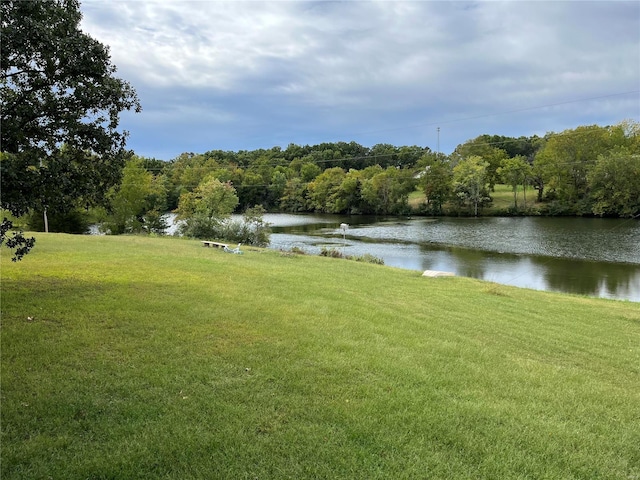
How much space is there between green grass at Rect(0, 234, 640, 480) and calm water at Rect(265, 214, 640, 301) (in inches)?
465

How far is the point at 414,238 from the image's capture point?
37.4m

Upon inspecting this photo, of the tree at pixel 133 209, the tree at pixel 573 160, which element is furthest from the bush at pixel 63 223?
the tree at pixel 573 160

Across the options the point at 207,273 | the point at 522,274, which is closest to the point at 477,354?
the point at 207,273

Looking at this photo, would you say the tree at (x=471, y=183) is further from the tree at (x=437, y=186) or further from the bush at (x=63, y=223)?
A: the bush at (x=63, y=223)

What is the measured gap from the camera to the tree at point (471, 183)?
59.0m

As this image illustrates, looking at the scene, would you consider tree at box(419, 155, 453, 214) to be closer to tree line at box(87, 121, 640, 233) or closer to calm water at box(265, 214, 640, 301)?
tree line at box(87, 121, 640, 233)

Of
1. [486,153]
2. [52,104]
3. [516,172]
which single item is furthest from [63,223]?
[486,153]

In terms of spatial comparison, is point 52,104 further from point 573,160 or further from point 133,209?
point 573,160

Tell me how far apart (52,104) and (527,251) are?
29.2 m

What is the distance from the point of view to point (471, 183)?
59.4m

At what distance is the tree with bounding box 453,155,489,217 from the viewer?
5896 cm

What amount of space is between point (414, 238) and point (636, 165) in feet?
100.0

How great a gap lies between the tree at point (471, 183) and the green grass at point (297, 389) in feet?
176

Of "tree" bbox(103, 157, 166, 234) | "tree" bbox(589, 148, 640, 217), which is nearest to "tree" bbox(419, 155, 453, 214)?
"tree" bbox(589, 148, 640, 217)
